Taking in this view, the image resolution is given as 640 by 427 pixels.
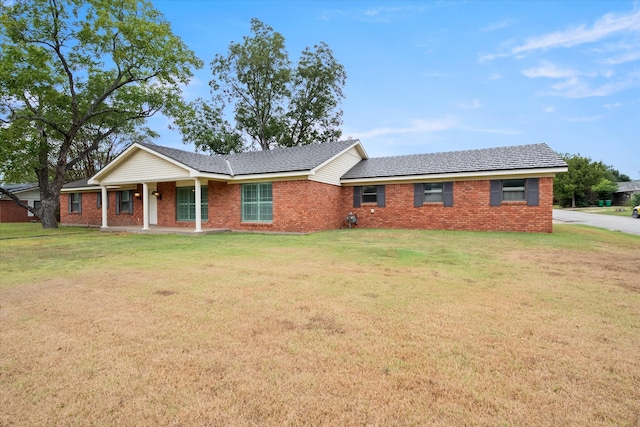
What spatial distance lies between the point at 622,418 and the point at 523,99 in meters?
21.6

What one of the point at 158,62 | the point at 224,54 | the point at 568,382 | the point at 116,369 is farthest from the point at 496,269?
the point at 224,54

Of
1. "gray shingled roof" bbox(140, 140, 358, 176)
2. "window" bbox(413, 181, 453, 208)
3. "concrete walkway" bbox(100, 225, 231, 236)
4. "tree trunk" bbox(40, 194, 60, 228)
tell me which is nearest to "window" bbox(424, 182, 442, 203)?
"window" bbox(413, 181, 453, 208)

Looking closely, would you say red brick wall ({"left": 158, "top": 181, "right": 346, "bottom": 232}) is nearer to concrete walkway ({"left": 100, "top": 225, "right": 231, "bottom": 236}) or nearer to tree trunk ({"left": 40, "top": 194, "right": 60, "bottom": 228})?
concrete walkway ({"left": 100, "top": 225, "right": 231, "bottom": 236})

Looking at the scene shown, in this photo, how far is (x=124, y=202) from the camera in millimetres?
20891

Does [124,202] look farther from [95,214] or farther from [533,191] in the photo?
[533,191]

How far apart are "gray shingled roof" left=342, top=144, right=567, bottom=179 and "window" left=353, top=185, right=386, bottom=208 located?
64cm

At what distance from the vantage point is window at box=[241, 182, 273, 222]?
15941 millimetres

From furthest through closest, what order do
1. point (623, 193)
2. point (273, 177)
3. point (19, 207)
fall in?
point (623, 193) < point (19, 207) < point (273, 177)

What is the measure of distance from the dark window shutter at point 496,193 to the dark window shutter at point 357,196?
20.7 ft

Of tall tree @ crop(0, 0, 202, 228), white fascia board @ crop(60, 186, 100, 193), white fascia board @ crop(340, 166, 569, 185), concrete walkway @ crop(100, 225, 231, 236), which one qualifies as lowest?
concrete walkway @ crop(100, 225, 231, 236)

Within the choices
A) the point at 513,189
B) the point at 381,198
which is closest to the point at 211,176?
the point at 381,198

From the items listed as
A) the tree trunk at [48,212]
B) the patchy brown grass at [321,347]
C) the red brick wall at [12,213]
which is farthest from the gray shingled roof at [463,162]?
the red brick wall at [12,213]

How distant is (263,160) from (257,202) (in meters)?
2.83

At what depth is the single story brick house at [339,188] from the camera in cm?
1463
